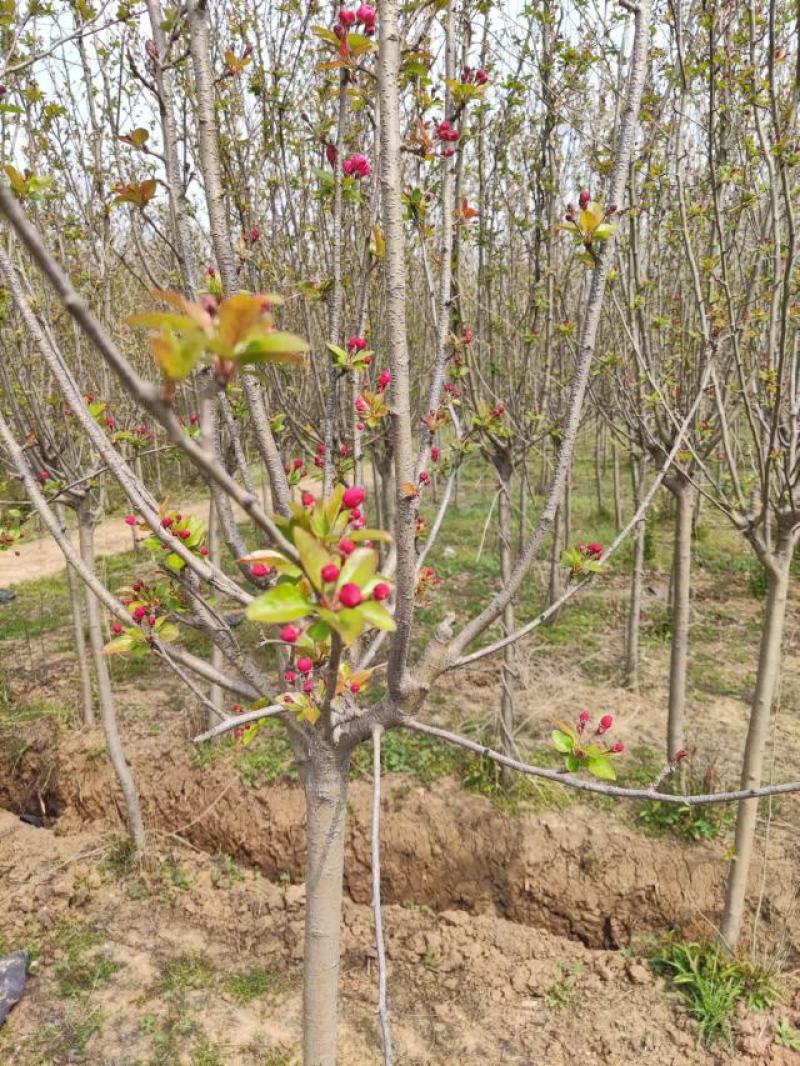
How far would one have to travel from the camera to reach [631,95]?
145 centimetres

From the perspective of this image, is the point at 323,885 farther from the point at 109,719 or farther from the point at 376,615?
the point at 109,719

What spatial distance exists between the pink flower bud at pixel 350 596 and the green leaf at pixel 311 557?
4cm

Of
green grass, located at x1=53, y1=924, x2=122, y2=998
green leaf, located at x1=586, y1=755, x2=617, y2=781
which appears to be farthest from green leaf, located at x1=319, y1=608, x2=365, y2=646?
green grass, located at x1=53, y1=924, x2=122, y2=998

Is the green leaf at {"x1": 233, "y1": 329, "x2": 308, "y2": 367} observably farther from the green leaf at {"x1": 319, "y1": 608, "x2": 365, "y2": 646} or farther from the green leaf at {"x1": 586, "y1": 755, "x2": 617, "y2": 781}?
the green leaf at {"x1": 586, "y1": 755, "x2": 617, "y2": 781}

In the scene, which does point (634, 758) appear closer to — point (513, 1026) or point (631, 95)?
point (513, 1026)

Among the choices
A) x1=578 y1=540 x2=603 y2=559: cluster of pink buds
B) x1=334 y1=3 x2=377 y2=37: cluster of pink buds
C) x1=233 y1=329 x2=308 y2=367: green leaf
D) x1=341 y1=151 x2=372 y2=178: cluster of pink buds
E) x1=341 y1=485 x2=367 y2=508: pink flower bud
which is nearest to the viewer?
x1=233 y1=329 x2=308 y2=367: green leaf

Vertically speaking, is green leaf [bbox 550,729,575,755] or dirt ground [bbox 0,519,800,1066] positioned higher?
green leaf [bbox 550,729,575,755]

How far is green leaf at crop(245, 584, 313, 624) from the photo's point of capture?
823 millimetres

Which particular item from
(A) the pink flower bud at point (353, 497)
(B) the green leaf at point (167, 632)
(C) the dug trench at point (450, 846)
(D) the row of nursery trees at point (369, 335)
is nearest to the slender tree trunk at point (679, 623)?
(D) the row of nursery trees at point (369, 335)

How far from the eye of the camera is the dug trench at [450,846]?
135 inches

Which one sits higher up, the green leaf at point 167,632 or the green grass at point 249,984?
the green leaf at point 167,632

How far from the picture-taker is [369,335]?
4.57 m

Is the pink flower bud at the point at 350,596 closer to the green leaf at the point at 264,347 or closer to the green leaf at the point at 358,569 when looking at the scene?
the green leaf at the point at 358,569

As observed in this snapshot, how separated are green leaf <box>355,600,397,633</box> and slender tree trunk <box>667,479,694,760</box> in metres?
3.51
